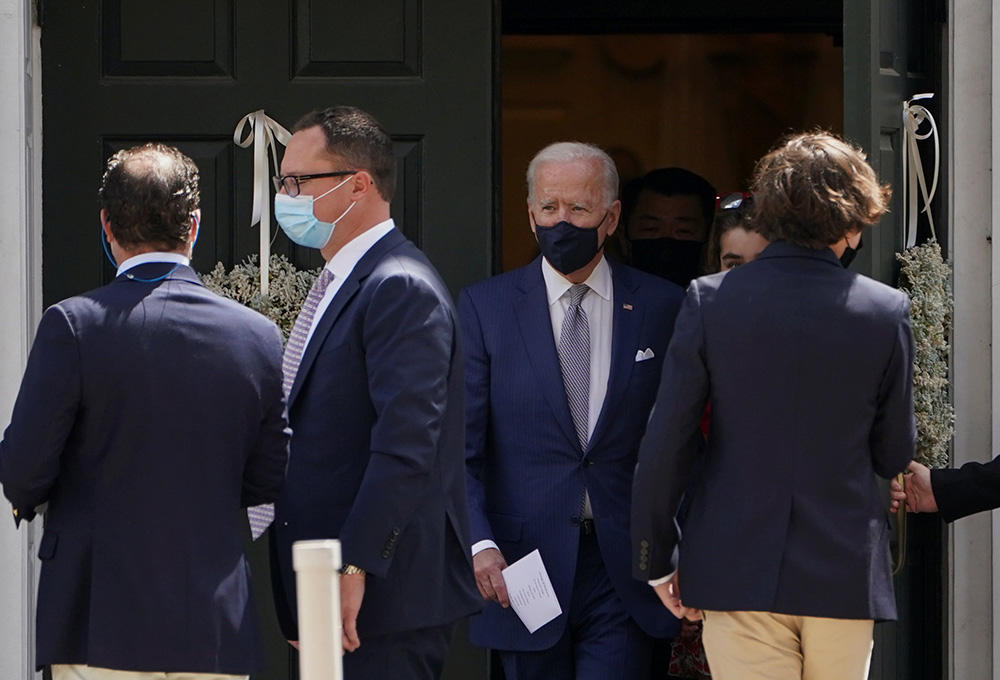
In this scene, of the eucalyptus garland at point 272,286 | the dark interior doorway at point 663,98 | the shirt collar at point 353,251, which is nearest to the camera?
the shirt collar at point 353,251

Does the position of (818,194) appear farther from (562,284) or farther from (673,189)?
(673,189)

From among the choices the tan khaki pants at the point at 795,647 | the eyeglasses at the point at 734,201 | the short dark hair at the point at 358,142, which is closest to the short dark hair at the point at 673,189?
the eyeglasses at the point at 734,201

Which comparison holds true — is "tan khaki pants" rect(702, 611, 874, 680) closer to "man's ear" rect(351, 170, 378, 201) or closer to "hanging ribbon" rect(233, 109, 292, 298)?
"man's ear" rect(351, 170, 378, 201)

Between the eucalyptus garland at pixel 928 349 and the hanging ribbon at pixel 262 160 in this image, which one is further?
the hanging ribbon at pixel 262 160

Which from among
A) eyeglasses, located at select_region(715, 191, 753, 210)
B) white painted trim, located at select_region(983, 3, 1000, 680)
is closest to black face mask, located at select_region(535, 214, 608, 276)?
eyeglasses, located at select_region(715, 191, 753, 210)

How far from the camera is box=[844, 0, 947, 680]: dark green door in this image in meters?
4.09

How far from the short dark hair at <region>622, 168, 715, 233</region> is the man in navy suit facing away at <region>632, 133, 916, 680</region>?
196cm

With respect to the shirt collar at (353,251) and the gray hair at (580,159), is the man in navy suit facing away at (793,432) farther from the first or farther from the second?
the gray hair at (580,159)

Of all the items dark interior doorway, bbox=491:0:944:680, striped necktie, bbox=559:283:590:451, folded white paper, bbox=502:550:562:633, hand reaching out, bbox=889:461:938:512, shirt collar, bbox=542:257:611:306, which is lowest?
folded white paper, bbox=502:550:562:633

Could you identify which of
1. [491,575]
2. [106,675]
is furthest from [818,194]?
[106,675]

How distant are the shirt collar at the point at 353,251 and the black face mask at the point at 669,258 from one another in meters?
1.91

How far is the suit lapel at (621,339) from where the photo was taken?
4.18m

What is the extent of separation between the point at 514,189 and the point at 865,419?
A: 5744 mm

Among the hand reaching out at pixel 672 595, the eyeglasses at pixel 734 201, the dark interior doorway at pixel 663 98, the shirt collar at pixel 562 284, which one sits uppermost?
the dark interior doorway at pixel 663 98
